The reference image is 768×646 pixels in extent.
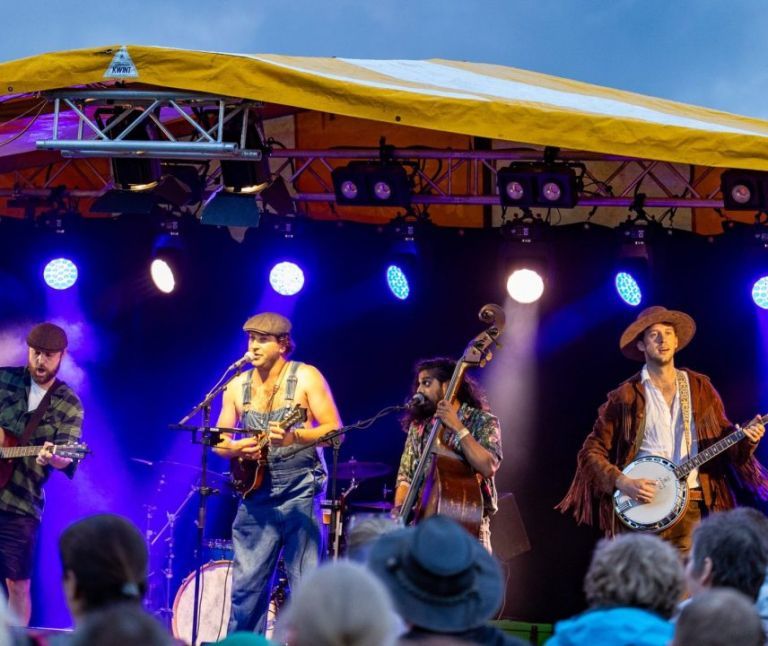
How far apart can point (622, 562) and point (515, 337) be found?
5814 mm

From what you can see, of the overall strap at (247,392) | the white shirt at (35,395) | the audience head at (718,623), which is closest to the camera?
the audience head at (718,623)

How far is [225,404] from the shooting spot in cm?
917

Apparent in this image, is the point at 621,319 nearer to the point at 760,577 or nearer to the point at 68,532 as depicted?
the point at 760,577

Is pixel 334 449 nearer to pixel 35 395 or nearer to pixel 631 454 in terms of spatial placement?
pixel 631 454

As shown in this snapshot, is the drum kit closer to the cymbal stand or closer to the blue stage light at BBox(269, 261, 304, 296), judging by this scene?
the cymbal stand

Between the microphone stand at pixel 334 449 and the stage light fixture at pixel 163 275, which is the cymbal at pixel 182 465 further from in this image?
the microphone stand at pixel 334 449

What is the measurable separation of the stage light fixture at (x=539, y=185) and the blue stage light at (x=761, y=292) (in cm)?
168

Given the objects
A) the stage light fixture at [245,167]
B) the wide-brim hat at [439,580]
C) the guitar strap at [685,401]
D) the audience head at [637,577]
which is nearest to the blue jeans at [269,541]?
the stage light fixture at [245,167]

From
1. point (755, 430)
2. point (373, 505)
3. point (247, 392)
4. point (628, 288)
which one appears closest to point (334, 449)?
point (247, 392)

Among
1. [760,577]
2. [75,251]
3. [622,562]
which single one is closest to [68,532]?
[622,562]

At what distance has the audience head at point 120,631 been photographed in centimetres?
269

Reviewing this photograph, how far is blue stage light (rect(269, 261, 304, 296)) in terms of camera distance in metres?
10.4

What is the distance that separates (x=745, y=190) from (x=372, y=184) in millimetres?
2595

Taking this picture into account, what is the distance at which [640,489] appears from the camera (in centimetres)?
876
